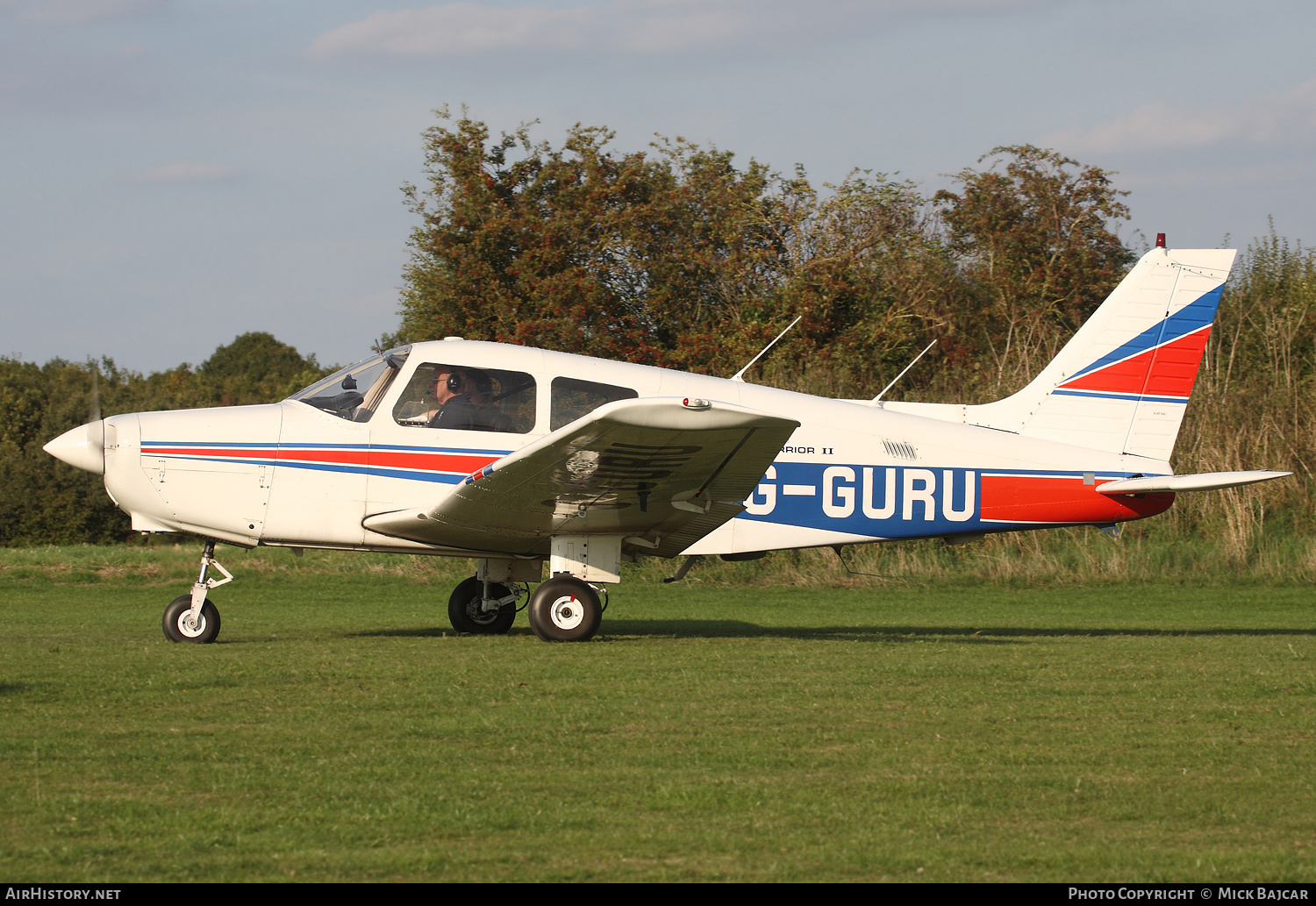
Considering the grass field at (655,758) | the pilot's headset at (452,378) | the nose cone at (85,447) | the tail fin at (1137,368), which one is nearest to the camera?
the grass field at (655,758)

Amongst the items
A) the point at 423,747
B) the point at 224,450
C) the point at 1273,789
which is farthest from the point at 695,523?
the point at 1273,789

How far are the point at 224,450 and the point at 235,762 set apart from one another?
14.8 ft

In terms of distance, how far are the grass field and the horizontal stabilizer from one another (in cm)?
122

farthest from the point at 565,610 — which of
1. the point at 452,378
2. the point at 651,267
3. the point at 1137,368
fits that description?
the point at 651,267

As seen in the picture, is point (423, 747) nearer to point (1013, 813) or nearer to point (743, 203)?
point (1013, 813)

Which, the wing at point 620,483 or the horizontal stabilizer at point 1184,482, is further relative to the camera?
the horizontal stabilizer at point 1184,482

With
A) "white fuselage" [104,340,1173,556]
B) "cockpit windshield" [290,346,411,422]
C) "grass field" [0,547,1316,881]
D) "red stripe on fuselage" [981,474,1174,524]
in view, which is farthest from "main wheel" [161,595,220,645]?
"red stripe on fuselage" [981,474,1174,524]

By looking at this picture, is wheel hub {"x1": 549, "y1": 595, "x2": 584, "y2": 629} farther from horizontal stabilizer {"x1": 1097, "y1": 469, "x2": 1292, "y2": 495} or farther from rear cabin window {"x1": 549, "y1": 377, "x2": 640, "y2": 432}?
horizontal stabilizer {"x1": 1097, "y1": 469, "x2": 1292, "y2": 495}

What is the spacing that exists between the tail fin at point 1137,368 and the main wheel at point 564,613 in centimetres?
399

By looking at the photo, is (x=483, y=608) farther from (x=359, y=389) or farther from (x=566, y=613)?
(x=359, y=389)

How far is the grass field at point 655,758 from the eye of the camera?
353 centimetres

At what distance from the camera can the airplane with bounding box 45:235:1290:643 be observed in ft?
27.1

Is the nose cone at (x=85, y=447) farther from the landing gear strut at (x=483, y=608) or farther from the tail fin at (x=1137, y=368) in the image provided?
the tail fin at (x=1137, y=368)

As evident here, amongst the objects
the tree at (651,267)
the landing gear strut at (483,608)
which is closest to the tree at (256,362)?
the tree at (651,267)
